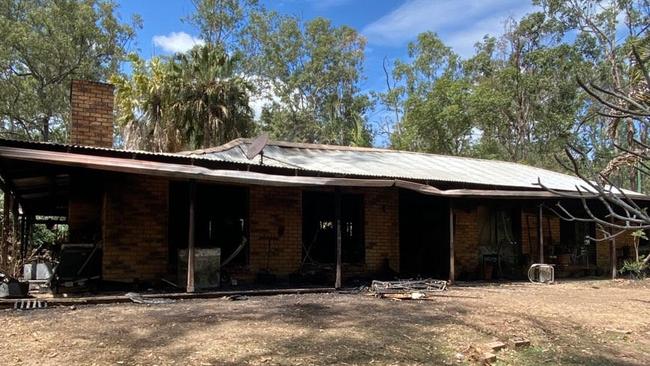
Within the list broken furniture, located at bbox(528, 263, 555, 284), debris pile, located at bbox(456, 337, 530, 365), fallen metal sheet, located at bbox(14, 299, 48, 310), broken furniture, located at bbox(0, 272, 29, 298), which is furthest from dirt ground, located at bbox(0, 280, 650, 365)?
broken furniture, located at bbox(528, 263, 555, 284)

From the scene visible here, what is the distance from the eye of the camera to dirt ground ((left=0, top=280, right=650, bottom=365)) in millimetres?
5199

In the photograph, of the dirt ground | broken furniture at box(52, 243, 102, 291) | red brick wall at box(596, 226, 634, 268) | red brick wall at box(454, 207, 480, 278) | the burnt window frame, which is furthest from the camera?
red brick wall at box(596, 226, 634, 268)

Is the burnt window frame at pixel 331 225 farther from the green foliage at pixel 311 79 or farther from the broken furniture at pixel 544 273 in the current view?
the green foliage at pixel 311 79

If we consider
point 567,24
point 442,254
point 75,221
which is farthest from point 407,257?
point 567,24

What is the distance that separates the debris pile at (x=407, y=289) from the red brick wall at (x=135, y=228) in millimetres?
4066

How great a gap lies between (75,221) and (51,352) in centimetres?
539

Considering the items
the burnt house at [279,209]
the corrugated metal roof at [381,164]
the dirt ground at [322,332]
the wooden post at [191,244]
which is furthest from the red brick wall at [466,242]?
the wooden post at [191,244]

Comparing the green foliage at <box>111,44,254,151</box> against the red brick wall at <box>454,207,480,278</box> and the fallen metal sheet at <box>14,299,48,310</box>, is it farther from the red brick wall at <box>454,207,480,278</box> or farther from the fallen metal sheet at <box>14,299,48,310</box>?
the fallen metal sheet at <box>14,299,48,310</box>

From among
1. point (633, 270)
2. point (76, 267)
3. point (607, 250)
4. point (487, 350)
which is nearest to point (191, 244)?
point (76, 267)

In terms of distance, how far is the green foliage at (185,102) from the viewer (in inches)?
818

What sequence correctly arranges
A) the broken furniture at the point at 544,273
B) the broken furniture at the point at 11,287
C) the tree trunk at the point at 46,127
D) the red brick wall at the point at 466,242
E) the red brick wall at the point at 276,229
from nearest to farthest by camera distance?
the broken furniture at the point at 11,287, the red brick wall at the point at 276,229, the broken furniture at the point at 544,273, the red brick wall at the point at 466,242, the tree trunk at the point at 46,127

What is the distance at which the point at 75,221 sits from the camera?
32.7 feet

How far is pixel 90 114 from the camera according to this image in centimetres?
1108

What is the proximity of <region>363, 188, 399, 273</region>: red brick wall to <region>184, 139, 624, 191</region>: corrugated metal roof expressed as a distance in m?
0.65
